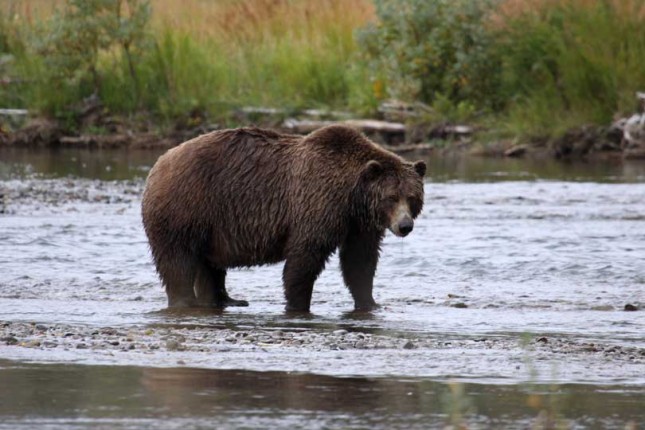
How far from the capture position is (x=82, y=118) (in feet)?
82.9

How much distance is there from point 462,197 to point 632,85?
6.11m

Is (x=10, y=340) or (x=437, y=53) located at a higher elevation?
(x=437, y=53)

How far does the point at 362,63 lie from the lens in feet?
81.4

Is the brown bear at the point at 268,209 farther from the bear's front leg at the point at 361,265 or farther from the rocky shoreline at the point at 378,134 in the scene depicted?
the rocky shoreline at the point at 378,134

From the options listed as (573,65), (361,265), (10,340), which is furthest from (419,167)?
(573,65)

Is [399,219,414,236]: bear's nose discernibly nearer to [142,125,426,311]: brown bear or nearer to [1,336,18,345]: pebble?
[142,125,426,311]: brown bear

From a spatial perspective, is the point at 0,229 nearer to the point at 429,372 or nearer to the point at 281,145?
the point at 281,145

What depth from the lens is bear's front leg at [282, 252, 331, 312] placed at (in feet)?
31.3

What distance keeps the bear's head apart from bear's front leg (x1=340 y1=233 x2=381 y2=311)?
0.97 ft

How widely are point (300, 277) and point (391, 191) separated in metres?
0.84

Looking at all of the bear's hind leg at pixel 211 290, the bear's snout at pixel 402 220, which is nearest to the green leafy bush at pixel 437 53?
the bear's hind leg at pixel 211 290

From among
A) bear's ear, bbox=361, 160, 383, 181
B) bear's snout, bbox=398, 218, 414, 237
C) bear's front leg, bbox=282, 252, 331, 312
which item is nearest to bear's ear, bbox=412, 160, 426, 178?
bear's ear, bbox=361, 160, 383, 181

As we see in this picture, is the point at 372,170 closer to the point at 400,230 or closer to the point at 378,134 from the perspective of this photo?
the point at 400,230

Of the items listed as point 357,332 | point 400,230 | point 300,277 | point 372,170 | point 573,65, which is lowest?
point 357,332
